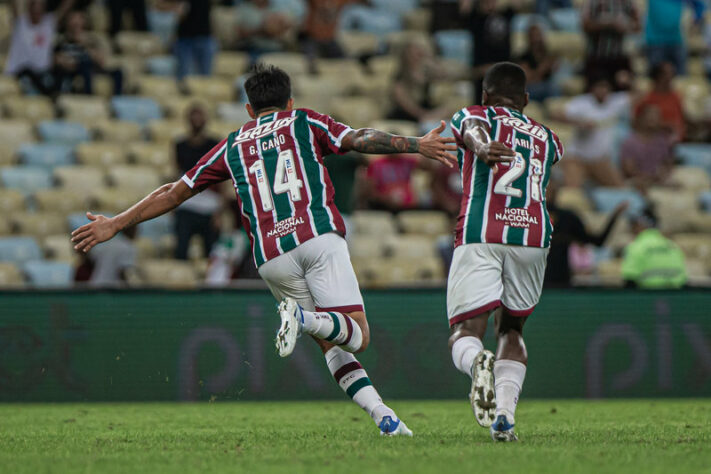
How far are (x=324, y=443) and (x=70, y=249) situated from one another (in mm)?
6992

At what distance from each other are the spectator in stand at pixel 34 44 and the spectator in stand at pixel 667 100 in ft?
24.5

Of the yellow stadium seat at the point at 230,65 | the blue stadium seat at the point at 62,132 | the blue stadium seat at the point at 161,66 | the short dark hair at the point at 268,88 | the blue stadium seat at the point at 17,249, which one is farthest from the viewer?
the yellow stadium seat at the point at 230,65

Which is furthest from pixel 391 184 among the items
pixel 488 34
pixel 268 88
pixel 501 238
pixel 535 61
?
pixel 501 238

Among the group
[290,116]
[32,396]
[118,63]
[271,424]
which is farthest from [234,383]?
[118,63]

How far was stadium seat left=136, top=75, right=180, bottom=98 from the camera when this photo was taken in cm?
1531

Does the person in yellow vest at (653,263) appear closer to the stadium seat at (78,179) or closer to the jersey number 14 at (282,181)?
the stadium seat at (78,179)

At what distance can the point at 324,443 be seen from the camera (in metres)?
6.35

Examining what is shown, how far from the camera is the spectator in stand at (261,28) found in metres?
16.0

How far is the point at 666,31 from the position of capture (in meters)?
16.3

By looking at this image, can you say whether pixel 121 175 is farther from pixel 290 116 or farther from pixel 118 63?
pixel 290 116

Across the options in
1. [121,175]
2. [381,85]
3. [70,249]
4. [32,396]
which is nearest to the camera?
[32,396]

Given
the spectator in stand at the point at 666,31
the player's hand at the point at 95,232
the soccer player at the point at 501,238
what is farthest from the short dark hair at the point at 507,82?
the spectator in stand at the point at 666,31

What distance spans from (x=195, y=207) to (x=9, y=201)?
2.11m

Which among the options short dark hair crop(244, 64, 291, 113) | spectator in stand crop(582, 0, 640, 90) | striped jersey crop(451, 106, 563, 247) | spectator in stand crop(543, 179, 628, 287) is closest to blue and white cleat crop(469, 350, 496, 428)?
striped jersey crop(451, 106, 563, 247)
